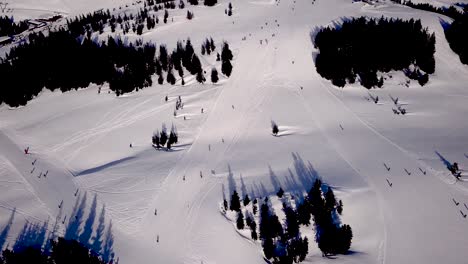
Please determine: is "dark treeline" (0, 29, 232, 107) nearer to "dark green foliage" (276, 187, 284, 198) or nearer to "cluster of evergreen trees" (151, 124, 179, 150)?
"cluster of evergreen trees" (151, 124, 179, 150)

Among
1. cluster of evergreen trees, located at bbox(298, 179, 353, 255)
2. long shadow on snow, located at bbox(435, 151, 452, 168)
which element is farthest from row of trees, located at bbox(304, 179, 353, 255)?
long shadow on snow, located at bbox(435, 151, 452, 168)

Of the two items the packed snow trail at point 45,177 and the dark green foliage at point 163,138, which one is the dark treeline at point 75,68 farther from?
the dark green foliage at point 163,138

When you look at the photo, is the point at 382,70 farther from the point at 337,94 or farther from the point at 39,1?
the point at 39,1

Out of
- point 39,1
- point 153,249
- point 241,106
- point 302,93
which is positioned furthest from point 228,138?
point 39,1

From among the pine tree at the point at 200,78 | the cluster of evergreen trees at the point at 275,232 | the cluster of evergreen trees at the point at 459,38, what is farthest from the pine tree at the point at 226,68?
the cluster of evergreen trees at the point at 459,38

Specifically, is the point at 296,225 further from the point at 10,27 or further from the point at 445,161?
the point at 10,27

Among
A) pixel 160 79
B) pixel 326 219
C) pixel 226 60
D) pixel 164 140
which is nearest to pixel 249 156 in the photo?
pixel 164 140
